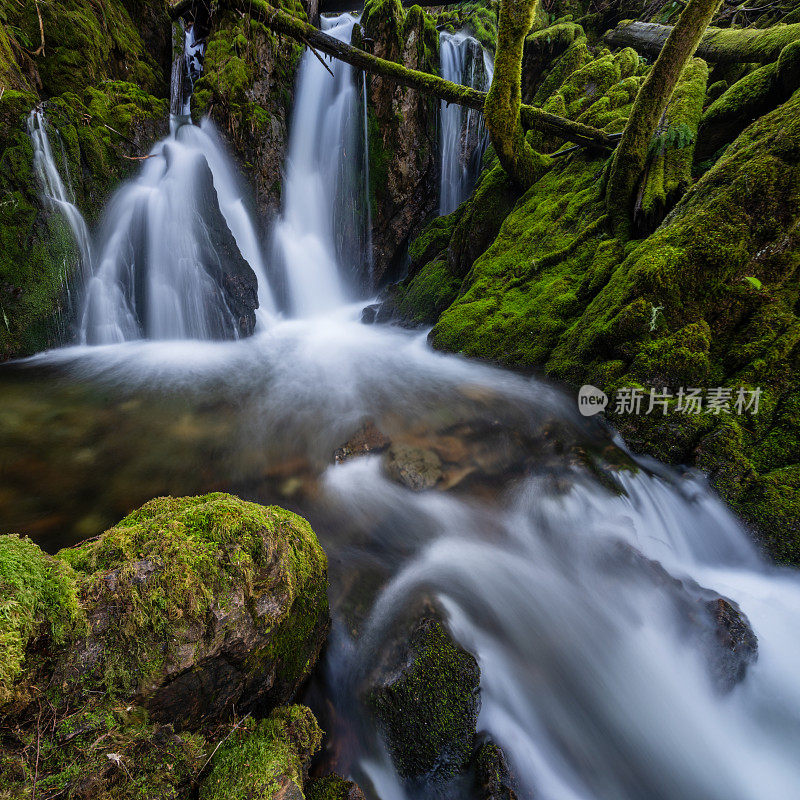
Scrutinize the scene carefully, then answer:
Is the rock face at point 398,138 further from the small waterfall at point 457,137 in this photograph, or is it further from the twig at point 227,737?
the twig at point 227,737

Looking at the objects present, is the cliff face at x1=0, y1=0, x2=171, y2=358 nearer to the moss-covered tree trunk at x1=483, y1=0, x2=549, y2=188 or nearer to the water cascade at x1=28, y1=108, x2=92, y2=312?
the water cascade at x1=28, y1=108, x2=92, y2=312

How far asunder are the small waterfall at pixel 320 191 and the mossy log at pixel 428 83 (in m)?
4.24

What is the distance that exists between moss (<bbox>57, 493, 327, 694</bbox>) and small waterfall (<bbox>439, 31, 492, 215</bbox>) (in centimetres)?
1438

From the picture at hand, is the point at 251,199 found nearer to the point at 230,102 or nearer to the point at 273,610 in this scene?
the point at 230,102

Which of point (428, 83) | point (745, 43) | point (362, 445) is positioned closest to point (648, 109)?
point (745, 43)

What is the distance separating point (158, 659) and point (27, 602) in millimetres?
516

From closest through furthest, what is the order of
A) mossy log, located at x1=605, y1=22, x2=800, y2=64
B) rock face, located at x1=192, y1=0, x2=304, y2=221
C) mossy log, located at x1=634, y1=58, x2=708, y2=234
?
1. mossy log, located at x1=634, y1=58, x2=708, y2=234
2. mossy log, located at x1=605, y1=22, x2=800, y2=64
3. rock face, located at x1=192, y1=0, x2=304, y2=221

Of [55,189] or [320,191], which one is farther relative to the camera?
[320,191]

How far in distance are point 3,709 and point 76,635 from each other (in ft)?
0.72

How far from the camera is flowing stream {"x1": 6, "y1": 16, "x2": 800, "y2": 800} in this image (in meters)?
2.53

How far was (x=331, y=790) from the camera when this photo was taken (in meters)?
1.85

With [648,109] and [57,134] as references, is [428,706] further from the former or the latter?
[57,134]

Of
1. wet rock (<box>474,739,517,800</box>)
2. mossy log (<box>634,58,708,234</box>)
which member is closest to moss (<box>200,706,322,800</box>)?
wet rock (<box>474,739,517,800</box>)

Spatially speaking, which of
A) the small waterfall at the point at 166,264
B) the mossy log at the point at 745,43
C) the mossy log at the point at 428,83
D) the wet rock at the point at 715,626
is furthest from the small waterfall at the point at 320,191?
the wet rock at the point at 715,626
